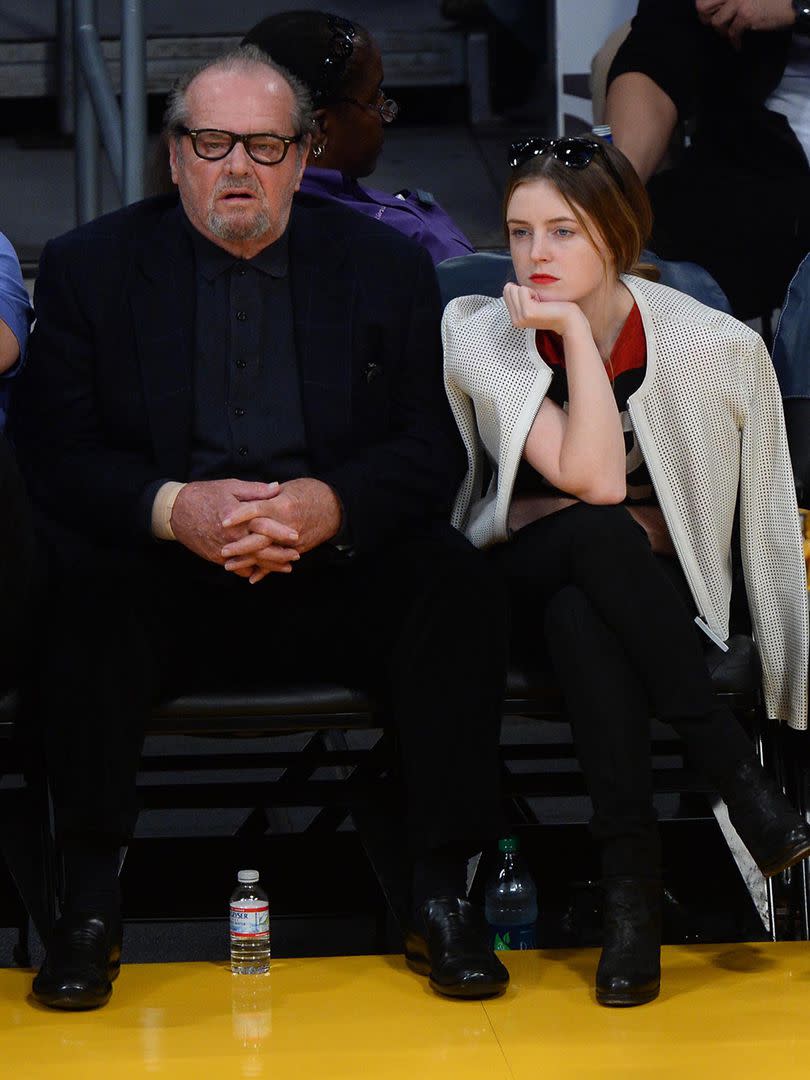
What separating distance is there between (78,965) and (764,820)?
889 millimetres

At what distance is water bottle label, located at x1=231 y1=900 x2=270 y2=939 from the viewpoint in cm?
230

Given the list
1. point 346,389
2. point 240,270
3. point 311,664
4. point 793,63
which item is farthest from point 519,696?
point 793,63

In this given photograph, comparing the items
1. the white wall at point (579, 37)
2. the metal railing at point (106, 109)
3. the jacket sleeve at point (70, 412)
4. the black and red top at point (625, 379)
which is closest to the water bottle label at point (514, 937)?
the black and red top at point (625, 379)

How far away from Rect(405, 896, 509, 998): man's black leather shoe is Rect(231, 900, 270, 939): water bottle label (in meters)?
0.22

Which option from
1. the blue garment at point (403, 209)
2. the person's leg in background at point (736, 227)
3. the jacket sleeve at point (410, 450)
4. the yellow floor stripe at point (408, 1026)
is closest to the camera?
the yellow floor stripe at point (408, 1026)

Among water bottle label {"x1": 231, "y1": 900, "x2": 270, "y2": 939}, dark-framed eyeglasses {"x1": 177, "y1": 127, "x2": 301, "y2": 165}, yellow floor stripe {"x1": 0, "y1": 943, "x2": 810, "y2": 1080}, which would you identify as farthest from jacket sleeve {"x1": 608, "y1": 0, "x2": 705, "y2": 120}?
water bottle label {"x1": 231, "y1": 900, "x2": 270, "y2": 939}

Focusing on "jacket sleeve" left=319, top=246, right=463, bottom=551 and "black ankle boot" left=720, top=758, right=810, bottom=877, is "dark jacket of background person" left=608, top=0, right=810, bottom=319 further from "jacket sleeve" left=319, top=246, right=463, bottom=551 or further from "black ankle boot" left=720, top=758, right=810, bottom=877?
"black ankle boot" left=720, top=758, right=810, bottom=877

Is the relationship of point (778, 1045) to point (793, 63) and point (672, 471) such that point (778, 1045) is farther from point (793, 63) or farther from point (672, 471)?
point (793, 63)

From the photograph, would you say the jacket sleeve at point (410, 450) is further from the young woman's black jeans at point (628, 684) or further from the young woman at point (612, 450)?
the young woman's black jeans at point (628, 684)

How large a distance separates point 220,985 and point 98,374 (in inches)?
36.2

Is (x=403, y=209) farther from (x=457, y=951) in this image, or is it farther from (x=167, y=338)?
(x=457, y=951)

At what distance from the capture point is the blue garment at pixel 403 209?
119 inches

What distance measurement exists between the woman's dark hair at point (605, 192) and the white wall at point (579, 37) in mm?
1706

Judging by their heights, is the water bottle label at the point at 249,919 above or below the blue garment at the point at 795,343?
below
